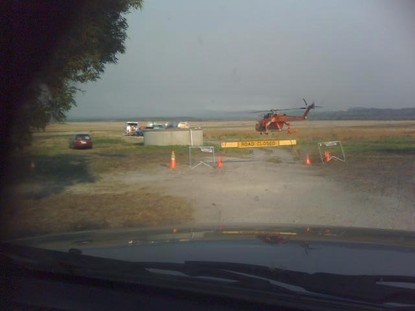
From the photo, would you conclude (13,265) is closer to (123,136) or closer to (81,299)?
(81,299)

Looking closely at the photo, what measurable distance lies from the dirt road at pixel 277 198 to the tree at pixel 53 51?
11.2 feet

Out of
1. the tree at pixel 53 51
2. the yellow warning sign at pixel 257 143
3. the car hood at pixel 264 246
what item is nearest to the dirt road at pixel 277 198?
the yellow warning sign at pixel 257 143

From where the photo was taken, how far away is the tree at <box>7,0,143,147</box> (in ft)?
35.7

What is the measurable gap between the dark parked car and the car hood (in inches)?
1118

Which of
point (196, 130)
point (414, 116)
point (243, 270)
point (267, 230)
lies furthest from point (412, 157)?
point (243, 270)

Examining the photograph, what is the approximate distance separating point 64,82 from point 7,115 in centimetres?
135

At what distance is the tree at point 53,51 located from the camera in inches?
428

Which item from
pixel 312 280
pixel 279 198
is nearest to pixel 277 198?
pixel 279 198

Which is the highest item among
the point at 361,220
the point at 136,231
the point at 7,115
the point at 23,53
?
A: the point at 23,53

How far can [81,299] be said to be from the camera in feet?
10.1

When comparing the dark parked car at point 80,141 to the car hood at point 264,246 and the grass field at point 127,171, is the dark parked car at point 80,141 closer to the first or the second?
the grass field at point 127,171

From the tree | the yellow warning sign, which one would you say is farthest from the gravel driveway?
the tree

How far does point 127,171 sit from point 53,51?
38.9 feet

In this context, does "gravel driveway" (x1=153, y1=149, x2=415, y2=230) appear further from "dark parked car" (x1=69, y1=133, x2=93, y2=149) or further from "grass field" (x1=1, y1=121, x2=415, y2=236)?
"dark parked car" (x1=69, y1=133, x2=93, y2=149)
